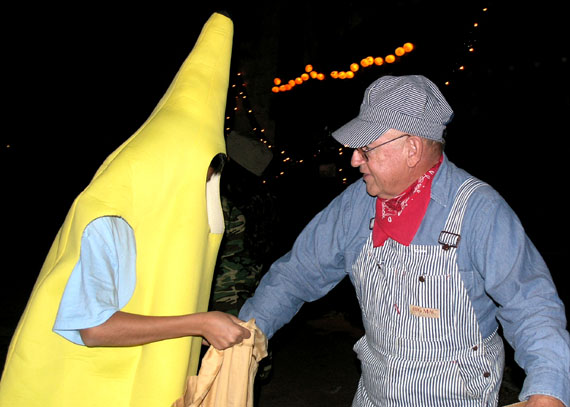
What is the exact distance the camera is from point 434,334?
2242 millimetres

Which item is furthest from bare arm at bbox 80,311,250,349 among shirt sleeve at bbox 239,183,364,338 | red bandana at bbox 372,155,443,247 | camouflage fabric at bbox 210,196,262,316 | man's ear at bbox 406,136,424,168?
camouflage fabric at bbox 210,196,262,316

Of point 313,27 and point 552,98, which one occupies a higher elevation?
point 313,27

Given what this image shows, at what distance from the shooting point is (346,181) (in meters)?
9.74

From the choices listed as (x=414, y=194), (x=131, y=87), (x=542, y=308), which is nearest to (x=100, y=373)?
(x=414, y=194)

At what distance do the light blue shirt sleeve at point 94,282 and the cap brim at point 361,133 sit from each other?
971 millimetres

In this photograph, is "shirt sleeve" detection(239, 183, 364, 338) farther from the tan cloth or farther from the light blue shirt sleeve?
the light blue shirt sleeve

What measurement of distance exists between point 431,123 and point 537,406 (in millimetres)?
1075

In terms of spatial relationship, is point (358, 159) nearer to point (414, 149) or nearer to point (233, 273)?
point (414, 149)

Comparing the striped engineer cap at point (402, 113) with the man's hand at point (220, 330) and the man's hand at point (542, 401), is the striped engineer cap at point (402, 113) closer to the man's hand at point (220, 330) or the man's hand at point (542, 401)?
the man's hand at point (220, 330)

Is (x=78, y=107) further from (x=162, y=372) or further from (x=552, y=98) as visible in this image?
(x=162, y=372)

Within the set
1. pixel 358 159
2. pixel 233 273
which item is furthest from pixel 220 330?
pixel 233 273

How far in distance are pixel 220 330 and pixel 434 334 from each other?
2.68 feet

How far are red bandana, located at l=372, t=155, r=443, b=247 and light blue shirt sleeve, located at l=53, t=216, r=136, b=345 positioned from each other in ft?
3.44

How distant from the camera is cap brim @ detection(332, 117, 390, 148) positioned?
2350 mm
